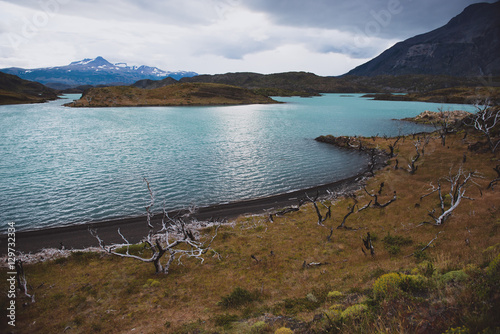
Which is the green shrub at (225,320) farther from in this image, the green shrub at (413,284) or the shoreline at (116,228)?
the shoreline at (116,228)

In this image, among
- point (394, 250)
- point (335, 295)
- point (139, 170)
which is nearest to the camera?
point (335, 295)

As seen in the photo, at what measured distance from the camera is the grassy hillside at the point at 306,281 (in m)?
9.59

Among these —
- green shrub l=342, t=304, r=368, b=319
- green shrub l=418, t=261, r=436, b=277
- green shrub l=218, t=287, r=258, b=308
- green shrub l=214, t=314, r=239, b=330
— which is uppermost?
green shrub l=342, t=304, r=368, b=319

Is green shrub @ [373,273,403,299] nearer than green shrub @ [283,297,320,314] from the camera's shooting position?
Yes

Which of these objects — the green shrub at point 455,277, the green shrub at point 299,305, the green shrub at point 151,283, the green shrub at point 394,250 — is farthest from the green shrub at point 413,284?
the green shrub at point 151,283

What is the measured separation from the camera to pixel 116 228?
29.8 m

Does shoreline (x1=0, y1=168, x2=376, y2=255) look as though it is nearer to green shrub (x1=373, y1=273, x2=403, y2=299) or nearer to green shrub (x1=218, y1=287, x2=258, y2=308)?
green shrub (x1=218, y1=287, x2=258, y2=308)

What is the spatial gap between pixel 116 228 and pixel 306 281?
77.4 ft

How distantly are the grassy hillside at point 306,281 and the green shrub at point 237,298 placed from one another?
0.23 ft

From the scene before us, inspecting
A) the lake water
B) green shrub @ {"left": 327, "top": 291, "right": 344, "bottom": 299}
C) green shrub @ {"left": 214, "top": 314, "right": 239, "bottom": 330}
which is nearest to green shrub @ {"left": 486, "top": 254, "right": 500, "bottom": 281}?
green shrub @ {"left": 327, "top": 291, "right": 344, "bottom": 299}

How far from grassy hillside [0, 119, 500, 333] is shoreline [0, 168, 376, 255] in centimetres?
309

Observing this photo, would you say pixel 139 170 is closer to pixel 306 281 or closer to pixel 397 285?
pixel 306 281

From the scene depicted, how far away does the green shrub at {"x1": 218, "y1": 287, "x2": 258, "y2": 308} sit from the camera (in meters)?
16.1

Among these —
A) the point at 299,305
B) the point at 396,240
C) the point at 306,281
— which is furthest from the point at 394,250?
the point at 299,305
